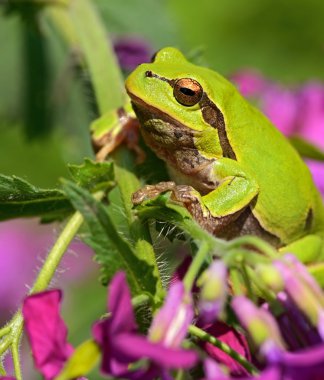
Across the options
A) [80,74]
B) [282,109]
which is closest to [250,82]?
[282,109]

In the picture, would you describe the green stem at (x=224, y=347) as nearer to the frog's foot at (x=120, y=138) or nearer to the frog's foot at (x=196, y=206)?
the frog's foot at (x=196, y=206)

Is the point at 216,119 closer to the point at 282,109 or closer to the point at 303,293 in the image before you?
the point at 303,293

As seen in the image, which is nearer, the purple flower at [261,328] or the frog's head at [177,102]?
the purple flower at [261,328]

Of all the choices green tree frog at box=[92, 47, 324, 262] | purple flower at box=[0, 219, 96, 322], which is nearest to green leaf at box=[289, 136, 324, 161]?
green tree frog at box=[92, 47, 324, 262]

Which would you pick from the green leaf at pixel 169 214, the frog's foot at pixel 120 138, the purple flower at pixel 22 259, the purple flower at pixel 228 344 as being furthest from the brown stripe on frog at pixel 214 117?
the purple flower at pixel 22 259

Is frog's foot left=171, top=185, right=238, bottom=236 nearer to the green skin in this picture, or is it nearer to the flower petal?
the green skin

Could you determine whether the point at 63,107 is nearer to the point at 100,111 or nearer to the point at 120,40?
the point at 120,40

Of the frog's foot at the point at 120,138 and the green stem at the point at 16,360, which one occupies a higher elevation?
the frog's foot at the point at 120,138

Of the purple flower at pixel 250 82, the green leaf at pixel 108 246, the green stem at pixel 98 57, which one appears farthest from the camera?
the purple flower at pixel 250 82

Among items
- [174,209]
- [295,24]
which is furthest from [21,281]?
[174,209]
